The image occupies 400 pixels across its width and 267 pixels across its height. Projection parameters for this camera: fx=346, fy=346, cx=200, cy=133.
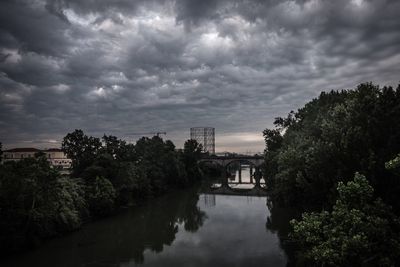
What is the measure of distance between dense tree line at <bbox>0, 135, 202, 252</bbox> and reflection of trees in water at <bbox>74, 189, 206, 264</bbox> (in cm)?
316

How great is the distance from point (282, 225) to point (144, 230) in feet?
48.2

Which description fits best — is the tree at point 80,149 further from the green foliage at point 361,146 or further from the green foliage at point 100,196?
the green foliage at point 361,146

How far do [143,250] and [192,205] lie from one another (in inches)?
1002

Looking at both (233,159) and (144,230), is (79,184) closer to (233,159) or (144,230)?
(144,230)

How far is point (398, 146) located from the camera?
54.0ft

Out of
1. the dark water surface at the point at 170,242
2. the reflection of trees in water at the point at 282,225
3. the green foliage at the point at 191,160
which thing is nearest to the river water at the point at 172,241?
the dark water surface at the point at 170,242

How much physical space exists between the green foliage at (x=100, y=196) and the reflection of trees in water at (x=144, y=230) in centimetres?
228

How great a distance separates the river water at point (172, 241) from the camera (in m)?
25.8

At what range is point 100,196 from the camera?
4059 cm

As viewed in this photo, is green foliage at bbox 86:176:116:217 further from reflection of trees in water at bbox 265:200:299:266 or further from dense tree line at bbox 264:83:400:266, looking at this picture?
dense tree line at bbox 264:83:400:266

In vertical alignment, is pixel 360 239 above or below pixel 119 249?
above

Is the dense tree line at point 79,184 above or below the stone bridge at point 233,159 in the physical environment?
below

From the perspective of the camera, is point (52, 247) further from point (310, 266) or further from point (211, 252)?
point (310, 266)

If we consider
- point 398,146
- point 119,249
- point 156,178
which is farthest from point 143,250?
point 156,178
